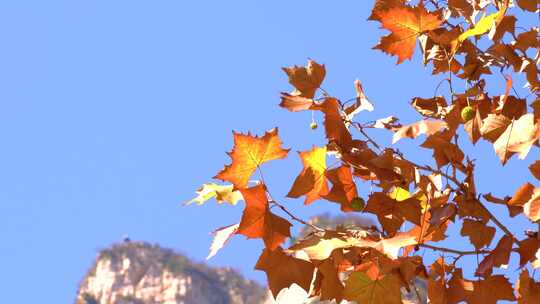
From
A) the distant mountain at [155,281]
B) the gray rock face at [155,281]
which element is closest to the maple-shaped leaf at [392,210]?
the distant mountain at [155,281]

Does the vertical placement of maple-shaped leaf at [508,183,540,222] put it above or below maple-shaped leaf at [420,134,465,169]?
below

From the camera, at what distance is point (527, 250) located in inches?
76.0

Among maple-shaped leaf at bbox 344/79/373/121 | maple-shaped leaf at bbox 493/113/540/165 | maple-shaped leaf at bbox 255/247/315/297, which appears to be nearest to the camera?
maple-shaped leaf at bbox 493/113/540/165

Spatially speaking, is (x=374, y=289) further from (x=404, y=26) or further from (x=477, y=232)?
(x=404, y=26)

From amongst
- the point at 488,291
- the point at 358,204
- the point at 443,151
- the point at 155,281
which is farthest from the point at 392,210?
the point at 155,281

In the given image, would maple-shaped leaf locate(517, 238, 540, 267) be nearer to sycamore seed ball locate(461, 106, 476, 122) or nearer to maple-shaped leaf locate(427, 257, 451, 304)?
maple-shaped leaf locate(427, 257, 451, 304)

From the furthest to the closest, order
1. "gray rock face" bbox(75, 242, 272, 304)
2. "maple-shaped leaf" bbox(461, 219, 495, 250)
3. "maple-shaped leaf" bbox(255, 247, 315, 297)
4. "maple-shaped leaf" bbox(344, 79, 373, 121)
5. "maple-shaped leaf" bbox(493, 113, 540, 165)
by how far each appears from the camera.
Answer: "gray rock face" bbox(75, 242, 272, 304) → "maple-shaped leaf" bbox(344, 79, 373, 121) → "maple-shaped leaf" bbox(461, 219, 495, 250) → "maple-shaped leaf" bbox(255, 247, 315, 297) → "maple-shaped leaf" bbox(493, 113, 540, 165)

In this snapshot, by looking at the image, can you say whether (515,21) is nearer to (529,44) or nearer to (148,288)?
(529,44)

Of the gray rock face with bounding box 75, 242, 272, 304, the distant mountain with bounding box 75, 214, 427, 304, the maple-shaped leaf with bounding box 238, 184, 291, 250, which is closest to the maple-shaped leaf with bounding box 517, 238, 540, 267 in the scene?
the maple-shaped leaf with bounding box 238, 184, 291, 250

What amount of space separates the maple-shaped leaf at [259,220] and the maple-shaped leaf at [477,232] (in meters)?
0.51

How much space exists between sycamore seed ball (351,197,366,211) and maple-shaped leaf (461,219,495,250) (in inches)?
10.2

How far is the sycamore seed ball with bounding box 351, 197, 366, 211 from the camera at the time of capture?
194 cm

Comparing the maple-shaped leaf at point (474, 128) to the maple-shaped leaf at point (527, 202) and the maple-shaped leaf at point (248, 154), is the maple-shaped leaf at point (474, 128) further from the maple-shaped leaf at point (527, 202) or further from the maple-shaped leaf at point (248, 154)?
the maple-shaped leaf at point (248, 154)

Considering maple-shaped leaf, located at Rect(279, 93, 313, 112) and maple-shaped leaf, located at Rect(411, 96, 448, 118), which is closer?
maple-shaped leaf, located at Rect(279, 93, 313, 112)
